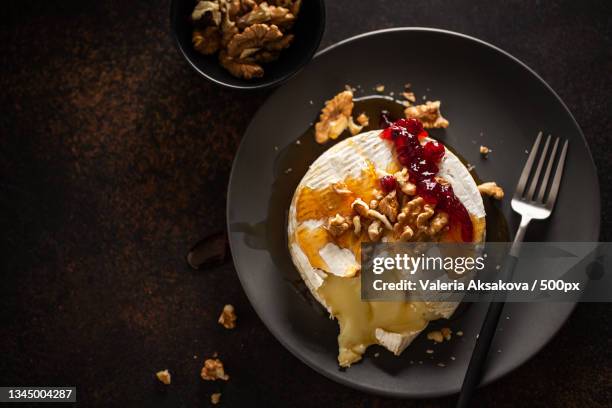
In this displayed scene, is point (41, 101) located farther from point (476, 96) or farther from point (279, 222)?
point (476, 96)

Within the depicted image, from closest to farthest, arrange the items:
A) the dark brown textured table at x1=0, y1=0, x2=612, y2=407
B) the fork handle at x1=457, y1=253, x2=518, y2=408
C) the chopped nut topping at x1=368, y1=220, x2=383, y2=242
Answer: the chopped nut topping at x1=368, y1=220, x2=383, y2=242 < the fork handle at x1=457, y1=253, x2=518, y2=408 < the dark brown textured table at x1=0, y1=0, x2=612, y2=407

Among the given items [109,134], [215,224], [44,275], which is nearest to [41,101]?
[109,134]

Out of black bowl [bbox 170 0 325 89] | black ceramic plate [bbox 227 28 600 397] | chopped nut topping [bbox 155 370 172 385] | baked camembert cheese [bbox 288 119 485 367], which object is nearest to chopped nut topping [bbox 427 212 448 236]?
baked camembert cheese [bbox 288 119 485 367]

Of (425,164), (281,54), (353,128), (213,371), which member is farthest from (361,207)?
(213,371)

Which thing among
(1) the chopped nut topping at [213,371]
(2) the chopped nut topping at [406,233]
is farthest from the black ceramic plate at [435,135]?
(2) the chopped nut topping at [406,233]

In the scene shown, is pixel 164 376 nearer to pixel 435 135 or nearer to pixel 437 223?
pixel 437 223

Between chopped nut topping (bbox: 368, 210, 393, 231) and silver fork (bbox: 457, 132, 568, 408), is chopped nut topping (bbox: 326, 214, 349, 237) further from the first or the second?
silver fork (bbox: 457, 132, 568, 408)
